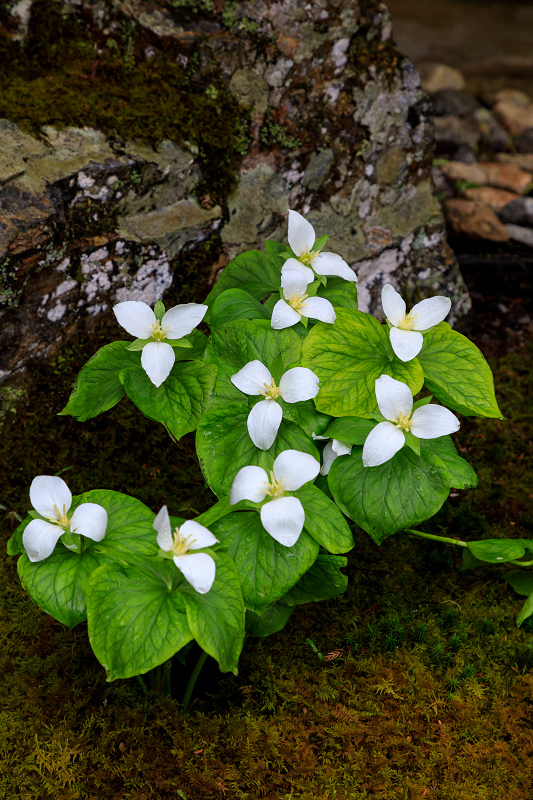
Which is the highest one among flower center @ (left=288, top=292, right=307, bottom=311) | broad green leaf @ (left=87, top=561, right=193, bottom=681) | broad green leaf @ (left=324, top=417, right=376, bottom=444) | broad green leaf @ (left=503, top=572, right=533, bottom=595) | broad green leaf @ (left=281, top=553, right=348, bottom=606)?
flower center @ (left=288, top=292, right=307, bottom=311)

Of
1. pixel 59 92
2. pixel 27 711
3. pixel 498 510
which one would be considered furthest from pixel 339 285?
pixel 27 711

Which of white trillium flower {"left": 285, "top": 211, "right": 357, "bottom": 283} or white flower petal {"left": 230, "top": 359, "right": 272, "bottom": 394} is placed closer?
white flower petal {"left": 230, "top": 359, "right": 272, "bottom": 394}

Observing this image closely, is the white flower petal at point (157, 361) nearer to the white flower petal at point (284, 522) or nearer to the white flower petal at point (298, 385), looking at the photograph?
the white flower petal at point (298, 385)

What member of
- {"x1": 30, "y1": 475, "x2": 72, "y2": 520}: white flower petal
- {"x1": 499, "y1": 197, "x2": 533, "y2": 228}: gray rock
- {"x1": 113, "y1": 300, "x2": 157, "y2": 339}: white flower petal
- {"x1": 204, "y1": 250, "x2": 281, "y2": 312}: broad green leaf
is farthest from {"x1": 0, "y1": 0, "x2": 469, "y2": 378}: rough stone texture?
{"x1": 499, "y1": 197, "x2": 533, "y2": 228}: gray rock

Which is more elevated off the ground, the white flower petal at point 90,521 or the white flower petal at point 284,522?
the white flower petal at point 284,522

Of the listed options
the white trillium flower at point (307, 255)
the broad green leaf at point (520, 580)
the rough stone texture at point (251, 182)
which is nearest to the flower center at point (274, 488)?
the white trillium flower at point (307, 255)

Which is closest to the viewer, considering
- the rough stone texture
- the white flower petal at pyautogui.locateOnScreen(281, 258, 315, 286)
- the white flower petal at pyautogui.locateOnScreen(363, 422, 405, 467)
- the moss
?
the white flower petal at pyautogui.locateOnScreen(363, 422, 405, 467)

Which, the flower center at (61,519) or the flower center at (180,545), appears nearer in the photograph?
the flower center at (180,545)

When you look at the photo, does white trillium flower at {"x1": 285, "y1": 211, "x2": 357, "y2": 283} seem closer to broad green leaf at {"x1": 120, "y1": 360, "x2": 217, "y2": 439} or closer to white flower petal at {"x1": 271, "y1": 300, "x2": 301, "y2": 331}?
white flower petal at {"x1": 271, "y1": 300, "x2": 301, "y2": 331}
